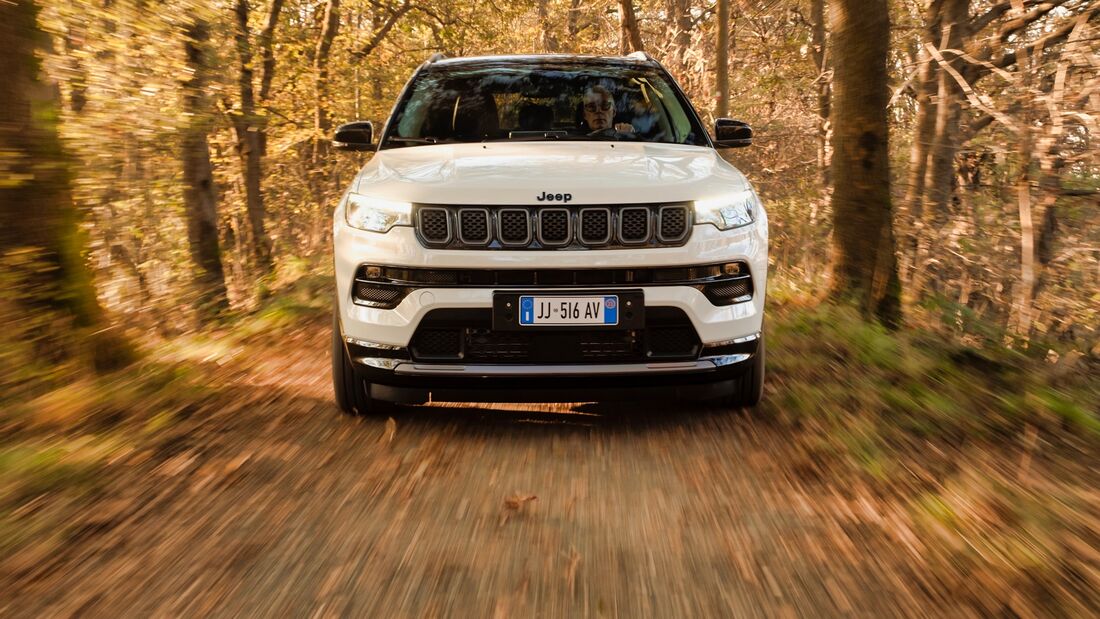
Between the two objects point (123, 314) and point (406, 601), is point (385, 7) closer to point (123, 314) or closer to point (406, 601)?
point (123, 314)

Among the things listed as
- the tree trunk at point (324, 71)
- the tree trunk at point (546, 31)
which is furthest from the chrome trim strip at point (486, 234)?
the tree trunk at point (546, 31)

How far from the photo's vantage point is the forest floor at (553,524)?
260 cm

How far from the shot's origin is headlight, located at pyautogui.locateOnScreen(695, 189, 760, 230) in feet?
13.4

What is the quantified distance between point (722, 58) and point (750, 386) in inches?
488

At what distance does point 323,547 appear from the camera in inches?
117

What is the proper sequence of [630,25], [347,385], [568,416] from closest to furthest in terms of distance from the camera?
1. [347,385]
2. [568,416]
3. [630,25]

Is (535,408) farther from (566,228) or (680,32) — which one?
(680,32)

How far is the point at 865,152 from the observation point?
6.70 meters

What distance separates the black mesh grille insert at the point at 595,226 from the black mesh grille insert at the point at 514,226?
9.7 inches

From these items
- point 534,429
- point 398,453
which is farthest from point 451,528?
point 534,429

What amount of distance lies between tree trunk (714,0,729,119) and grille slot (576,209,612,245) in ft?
41.3

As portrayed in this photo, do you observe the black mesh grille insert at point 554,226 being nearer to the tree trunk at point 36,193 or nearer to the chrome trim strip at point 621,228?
the chrome trim strip at point 621,228

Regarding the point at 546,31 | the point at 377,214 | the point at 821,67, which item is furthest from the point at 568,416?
the point at 546,31

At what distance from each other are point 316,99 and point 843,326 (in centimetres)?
1235
